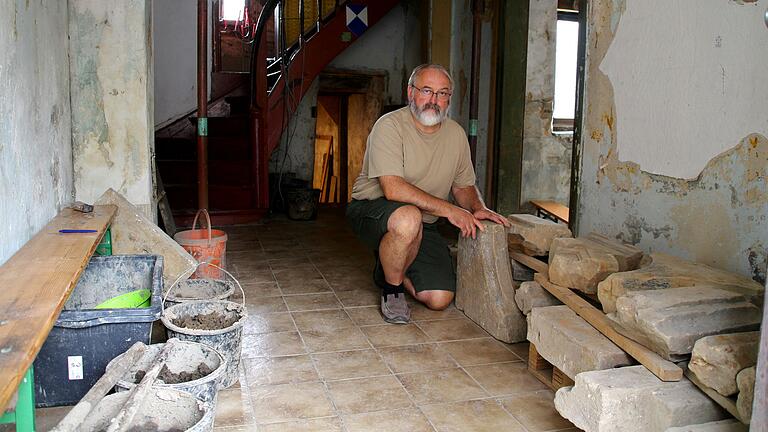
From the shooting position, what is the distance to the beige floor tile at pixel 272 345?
3.37 metres

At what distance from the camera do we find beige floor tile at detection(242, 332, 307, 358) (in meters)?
3.37

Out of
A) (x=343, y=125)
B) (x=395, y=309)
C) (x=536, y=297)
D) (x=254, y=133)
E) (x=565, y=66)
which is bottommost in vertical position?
(x=395, y=309)

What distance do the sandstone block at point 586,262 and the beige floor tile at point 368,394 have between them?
0.90 metres

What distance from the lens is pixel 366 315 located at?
401 centimetres

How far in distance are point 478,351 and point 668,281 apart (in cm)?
114

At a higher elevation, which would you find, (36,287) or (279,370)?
(36,287)

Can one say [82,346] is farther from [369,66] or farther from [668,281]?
→ [369,66]

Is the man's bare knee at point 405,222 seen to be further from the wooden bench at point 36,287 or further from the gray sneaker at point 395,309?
the wooden bench at point 36,287

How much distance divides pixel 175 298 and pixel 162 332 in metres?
0.25

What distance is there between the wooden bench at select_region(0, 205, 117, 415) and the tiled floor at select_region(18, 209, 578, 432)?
2.07 ft

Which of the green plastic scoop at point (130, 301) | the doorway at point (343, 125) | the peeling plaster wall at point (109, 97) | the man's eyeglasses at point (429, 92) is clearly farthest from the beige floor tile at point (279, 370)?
the doorway at point (343, 125)

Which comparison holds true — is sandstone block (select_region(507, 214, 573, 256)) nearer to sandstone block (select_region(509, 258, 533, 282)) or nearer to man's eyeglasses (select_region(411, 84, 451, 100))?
sandstone block (select_region(509, 258, 533, 282))

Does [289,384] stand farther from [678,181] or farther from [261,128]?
[261,128]

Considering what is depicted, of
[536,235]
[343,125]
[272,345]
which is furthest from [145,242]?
[343,125]
